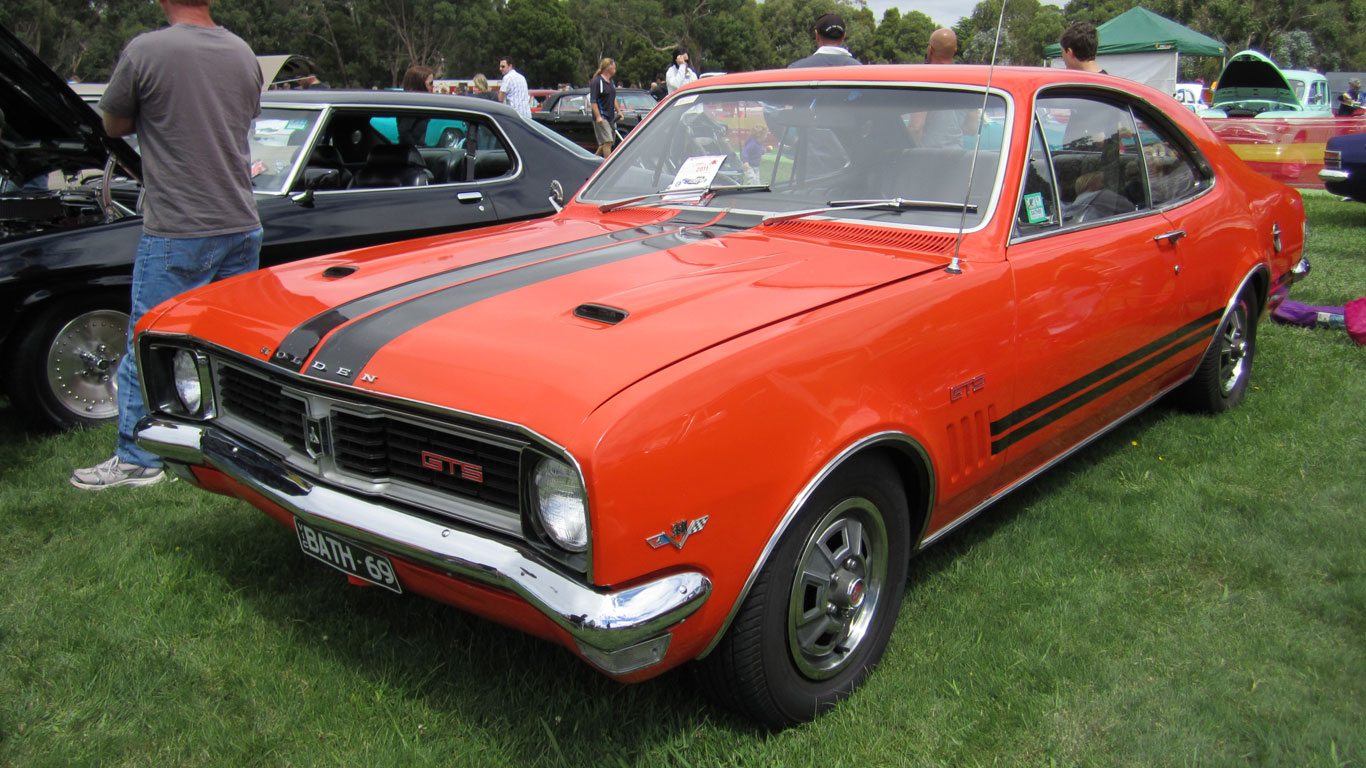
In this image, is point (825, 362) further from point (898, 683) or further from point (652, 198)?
point (652, 198)

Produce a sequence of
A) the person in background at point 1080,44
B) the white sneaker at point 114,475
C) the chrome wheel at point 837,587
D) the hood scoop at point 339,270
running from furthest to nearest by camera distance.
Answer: the person in background at point 1080,44
the white sneaker at point 114,475
the hood scoop at point 339,270
the chrome wheel at point 837,587

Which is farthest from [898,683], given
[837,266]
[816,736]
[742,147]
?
[742,147]

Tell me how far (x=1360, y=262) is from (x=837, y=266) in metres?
7.18

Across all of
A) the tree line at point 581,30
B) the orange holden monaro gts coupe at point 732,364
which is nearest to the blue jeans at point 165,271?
the orange holden monaro gts coupe at point 732,364

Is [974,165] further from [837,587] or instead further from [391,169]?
[391,169]

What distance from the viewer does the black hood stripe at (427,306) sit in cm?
225

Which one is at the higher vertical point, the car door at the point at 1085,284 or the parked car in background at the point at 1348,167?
the car door at the point at 1085,284

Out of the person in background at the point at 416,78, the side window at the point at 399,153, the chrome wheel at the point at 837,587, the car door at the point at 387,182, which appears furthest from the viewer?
the person in background at the point at 416,78

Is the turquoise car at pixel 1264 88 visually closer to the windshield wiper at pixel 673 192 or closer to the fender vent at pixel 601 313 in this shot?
the windshield wiper at pixel 673 192

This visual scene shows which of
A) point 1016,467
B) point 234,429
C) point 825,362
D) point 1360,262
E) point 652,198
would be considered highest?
point 652,198

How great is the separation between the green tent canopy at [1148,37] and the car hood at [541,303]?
1821 centimetres

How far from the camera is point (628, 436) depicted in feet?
6.00

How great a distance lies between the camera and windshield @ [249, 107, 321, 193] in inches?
193

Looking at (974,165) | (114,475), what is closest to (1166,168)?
(974,165)
